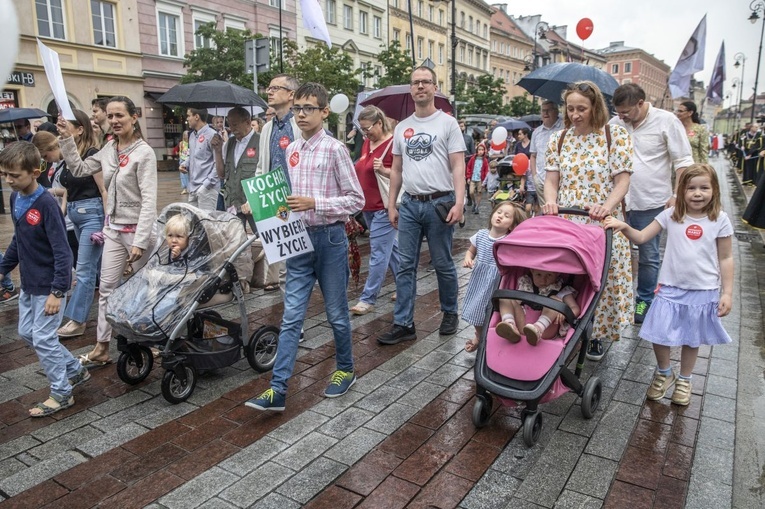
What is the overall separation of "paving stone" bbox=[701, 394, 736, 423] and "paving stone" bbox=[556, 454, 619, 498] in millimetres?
1033

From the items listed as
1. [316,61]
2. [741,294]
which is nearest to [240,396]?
[741,294]

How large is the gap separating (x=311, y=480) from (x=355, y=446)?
0.41 meters

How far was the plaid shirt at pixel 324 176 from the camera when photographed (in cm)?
395

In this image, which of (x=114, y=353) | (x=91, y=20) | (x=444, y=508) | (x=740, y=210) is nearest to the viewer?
(x=444, y=508)

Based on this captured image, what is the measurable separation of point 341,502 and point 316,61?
75.5 feet

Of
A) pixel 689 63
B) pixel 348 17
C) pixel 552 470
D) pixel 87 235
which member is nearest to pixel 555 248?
pixel 552 470

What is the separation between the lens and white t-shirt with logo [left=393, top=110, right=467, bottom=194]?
497 cm

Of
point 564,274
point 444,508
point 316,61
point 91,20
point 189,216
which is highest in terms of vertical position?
point 91,20

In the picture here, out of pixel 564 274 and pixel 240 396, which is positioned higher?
pixel 564 274

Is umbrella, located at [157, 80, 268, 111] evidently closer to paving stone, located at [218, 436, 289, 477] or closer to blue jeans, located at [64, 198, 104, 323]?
blue jeans, located at [64, 198, 104, 323]

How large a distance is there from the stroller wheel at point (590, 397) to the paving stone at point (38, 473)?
2.96 m

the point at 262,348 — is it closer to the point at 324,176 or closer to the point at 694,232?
the point at 324,176

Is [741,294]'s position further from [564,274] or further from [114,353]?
[114,353]

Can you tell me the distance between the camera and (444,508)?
2.90m
